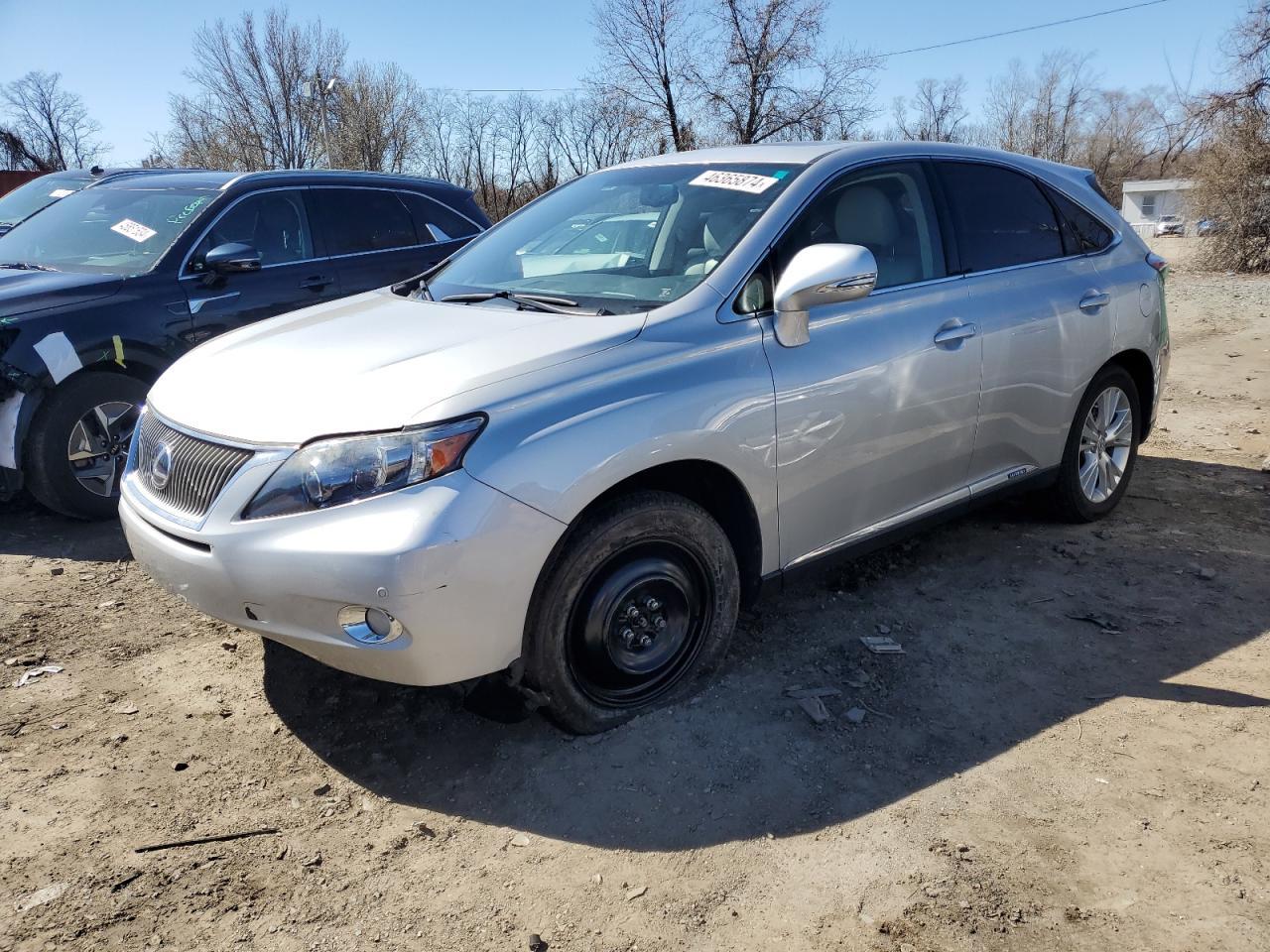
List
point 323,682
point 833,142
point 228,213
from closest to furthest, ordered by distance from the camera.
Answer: point 323,682 → point 833,142 → point 228,213

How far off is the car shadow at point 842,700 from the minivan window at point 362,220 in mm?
A: 3506

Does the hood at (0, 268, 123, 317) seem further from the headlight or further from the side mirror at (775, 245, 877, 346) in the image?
the side mirror at (775, 245, 877, 346)

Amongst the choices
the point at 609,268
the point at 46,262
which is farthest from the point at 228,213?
the point at 609,268

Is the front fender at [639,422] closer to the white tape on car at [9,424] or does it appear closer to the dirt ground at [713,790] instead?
the dirt ground at [713,790]

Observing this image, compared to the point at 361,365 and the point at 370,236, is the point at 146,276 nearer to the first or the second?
the point at 370,236

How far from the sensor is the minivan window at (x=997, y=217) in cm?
399

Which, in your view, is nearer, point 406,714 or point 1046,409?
point 406,714

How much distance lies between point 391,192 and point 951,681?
16.8ft

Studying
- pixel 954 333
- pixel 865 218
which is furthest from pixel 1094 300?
pixel 865 218

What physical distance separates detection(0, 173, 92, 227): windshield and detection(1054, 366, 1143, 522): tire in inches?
292

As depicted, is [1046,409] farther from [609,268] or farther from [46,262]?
[46,262]

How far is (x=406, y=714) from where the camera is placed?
10.5ft

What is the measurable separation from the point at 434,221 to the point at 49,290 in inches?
104

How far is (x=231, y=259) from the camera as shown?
5512 millimetres
